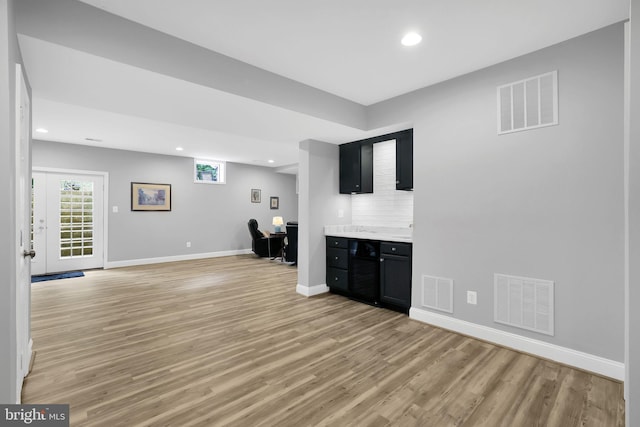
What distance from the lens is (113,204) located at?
22.2 ft

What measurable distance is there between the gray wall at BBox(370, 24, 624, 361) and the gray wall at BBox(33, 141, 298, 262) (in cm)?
621

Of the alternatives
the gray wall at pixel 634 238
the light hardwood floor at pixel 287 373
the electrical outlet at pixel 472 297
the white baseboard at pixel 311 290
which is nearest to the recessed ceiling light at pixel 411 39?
the gray wall at pixel 634 238

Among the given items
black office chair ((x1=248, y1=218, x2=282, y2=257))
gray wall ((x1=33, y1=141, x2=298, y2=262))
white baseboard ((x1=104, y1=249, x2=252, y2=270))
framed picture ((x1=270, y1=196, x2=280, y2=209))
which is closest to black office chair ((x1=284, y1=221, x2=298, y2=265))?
black office chair ((x1=248, y1=218, x2=282, y2=257))

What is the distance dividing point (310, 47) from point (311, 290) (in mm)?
3232

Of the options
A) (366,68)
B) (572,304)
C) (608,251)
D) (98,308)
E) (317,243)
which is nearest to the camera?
(608,251)

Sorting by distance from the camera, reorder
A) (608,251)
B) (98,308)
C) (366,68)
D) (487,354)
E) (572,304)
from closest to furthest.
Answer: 1. (608,251)
2. (572,304)
3. (487,354)
4. (366,68)
5. (98,308)

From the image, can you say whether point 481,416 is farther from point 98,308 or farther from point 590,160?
point 98,308

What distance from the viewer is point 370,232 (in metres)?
4.75

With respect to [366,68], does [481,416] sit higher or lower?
lower

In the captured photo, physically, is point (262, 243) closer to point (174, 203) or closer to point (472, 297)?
point (174, 203)

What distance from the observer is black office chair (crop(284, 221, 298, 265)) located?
697 centimetres

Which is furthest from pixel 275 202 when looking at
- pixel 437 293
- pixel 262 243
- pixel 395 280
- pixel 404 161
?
pixel 437 293

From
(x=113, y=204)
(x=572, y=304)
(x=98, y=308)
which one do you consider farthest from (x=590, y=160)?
(x=113, y=204)

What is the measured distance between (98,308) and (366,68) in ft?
14.6
